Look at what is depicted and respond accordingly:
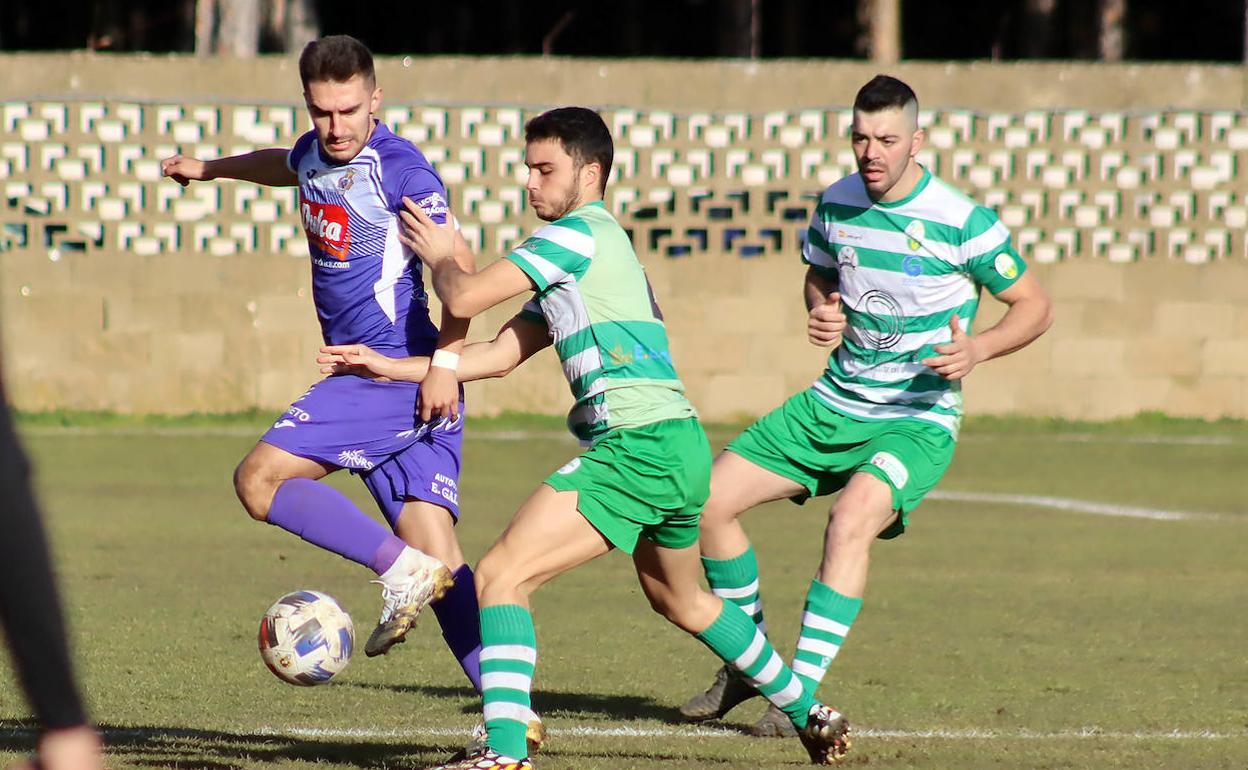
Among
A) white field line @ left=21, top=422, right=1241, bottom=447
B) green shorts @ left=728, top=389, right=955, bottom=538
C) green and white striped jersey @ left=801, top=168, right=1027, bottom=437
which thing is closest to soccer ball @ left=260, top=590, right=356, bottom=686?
green shorts @ left=728, top=389, right=955, bottom=538

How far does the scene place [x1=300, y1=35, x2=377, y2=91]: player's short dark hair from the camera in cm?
577

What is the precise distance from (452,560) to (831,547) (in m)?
1.16

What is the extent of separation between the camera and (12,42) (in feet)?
105

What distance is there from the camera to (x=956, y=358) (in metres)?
6.05

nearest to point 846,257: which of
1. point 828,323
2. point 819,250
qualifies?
point 819,250

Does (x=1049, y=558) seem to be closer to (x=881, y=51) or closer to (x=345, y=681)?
(x=345, y=681)

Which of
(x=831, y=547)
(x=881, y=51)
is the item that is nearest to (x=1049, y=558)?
(x=831, y=547)

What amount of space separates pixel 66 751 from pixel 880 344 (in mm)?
4815

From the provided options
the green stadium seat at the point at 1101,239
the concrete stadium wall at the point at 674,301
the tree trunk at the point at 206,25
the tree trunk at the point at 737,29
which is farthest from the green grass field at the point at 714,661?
the tree trunk at the point at 737,29

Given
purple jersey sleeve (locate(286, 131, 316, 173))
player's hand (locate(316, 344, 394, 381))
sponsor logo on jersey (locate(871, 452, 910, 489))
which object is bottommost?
sponsor logo on jersey (locate(871, 452, 910, 489))

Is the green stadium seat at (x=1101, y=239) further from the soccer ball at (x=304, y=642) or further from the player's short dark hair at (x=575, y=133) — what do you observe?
the soccer ball at (x=304, y=642)

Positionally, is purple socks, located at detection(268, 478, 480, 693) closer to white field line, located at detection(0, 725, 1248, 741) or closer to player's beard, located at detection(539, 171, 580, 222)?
white field line, located at detection(0, 725, 1248, 741)

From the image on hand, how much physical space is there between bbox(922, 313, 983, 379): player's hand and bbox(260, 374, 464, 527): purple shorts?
1468 mm

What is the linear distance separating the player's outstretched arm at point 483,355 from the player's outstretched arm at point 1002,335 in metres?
1.28
